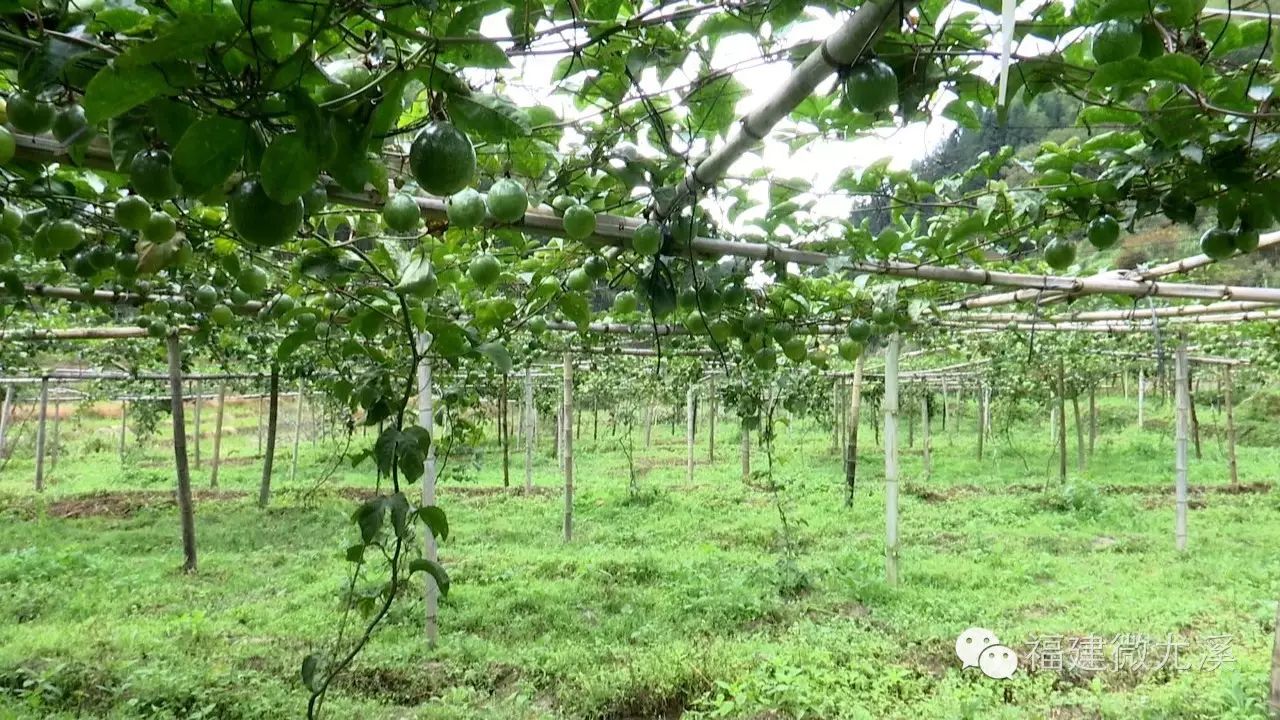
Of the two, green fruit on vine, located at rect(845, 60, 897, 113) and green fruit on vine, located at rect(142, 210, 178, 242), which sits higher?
Result: green fruit on vine, located at rect(845, 60, 897, 113)

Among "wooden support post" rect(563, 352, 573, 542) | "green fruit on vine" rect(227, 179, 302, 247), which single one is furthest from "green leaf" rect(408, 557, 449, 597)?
"wooden support post" rect(563, 352, 573, 542)

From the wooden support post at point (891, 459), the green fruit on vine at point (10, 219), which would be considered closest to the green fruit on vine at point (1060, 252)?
the green fruit on vine at point (10, 219)

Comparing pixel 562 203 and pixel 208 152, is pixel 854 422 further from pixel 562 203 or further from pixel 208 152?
pixel 208 152

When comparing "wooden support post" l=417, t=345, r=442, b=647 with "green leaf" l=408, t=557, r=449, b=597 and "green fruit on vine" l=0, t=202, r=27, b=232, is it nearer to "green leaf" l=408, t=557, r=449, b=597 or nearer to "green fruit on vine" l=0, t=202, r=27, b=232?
"green fruit on vine" l=0, t=202, r=27, b=232

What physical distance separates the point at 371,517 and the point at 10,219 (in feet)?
4.11

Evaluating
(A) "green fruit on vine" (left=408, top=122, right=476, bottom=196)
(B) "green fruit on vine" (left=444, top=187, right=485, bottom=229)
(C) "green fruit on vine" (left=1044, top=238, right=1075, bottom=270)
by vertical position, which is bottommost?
(A) "green fruit on vine" (left=408, top=122, right=476, bottom=196)

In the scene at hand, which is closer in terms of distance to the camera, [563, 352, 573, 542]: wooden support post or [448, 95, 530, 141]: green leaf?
[448, 95, 530, 141]: green leaf

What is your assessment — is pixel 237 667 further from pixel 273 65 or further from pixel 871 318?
pixel 273 65

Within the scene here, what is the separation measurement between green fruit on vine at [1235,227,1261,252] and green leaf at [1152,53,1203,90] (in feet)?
2.86

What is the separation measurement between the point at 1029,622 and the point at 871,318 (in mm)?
3033

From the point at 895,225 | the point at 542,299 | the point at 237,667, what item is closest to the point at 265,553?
the point at 237,667

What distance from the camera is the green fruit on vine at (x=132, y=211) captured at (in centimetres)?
155

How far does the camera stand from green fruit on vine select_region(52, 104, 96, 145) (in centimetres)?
122

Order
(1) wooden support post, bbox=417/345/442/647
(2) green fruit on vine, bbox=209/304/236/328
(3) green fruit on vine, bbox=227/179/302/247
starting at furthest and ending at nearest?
1. (1) wooden support post, bbox=417/345/442/647
2. (2) green fruit on vine, bbox=209/304/236/328
3. (3) green fruit on vine, bbox=227/179/302/247
